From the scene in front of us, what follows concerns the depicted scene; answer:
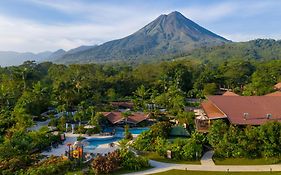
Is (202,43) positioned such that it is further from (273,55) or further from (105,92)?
(105,92)

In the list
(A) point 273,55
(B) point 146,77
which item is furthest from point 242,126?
(A) point 273,55

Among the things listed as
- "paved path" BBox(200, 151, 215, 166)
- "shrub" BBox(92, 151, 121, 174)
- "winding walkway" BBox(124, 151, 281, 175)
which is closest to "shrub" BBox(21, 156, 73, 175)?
"shrub" BBox(92, 151, 121, 174)

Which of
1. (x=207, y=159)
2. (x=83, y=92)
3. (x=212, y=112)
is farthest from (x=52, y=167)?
(x=83, y=92)

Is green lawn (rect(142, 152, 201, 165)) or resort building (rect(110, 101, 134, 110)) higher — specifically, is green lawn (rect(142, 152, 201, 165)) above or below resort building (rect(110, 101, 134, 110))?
below

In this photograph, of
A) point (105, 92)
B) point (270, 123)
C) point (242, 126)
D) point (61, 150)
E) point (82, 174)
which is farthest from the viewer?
point (105, 92)

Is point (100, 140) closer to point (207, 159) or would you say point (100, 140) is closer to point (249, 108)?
point (207, 159)

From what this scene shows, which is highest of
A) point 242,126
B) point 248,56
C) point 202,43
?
point 202,43

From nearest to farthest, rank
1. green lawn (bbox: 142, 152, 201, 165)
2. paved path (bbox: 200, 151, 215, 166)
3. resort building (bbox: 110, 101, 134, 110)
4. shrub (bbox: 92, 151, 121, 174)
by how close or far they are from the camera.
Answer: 1. shrub (bbox: 92, 151, 121, 174)
2. paved path (bbox: 200, 151, 215, 166)
3. green lawn (bbox: 142, 152, 201, 165)
4. resort building (bbox: 110, 101, 134, 110)

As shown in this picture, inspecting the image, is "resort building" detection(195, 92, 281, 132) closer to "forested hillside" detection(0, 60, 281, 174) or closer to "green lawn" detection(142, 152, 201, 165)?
"green lawn" detection(142, 152, 201, 165)
